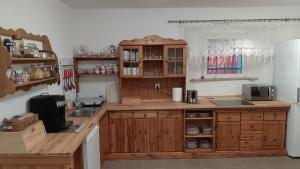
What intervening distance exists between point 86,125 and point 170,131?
5.17ft

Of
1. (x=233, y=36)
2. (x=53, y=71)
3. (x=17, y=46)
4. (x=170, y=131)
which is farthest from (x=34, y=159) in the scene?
(x=233, y=36)

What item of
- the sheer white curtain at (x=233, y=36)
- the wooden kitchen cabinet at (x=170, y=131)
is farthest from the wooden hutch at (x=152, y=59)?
the wooden kitchen cabinet at (x=170, y=131)

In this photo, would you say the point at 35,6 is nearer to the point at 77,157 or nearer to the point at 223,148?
the point at 77,157

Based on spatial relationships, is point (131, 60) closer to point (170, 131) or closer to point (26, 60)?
point (170, 131)

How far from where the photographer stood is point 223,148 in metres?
3.79

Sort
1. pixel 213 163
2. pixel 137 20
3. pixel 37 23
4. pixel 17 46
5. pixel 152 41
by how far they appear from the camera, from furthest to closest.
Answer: pixel 137 20 < pixel 152 41 < pixel 213 163 < pixel 37 23 < pixel 17 46

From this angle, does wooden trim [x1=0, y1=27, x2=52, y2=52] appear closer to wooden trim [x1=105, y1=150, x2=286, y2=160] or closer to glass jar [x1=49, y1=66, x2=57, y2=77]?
glass jar [x1=49, y1=66, x2=57, y2=77]

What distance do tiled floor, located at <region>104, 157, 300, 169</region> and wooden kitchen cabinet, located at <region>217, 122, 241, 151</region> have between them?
20cm

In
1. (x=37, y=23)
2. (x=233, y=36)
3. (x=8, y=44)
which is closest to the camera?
(x=8, y=44)

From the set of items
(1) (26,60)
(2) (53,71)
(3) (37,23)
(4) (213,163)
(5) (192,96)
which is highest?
(3) (37,23)

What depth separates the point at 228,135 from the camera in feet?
12.3

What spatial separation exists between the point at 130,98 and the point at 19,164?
7.74 ft

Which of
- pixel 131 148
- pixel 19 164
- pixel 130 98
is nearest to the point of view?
pixel 19 164

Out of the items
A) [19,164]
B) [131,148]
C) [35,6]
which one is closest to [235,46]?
[131,148]
